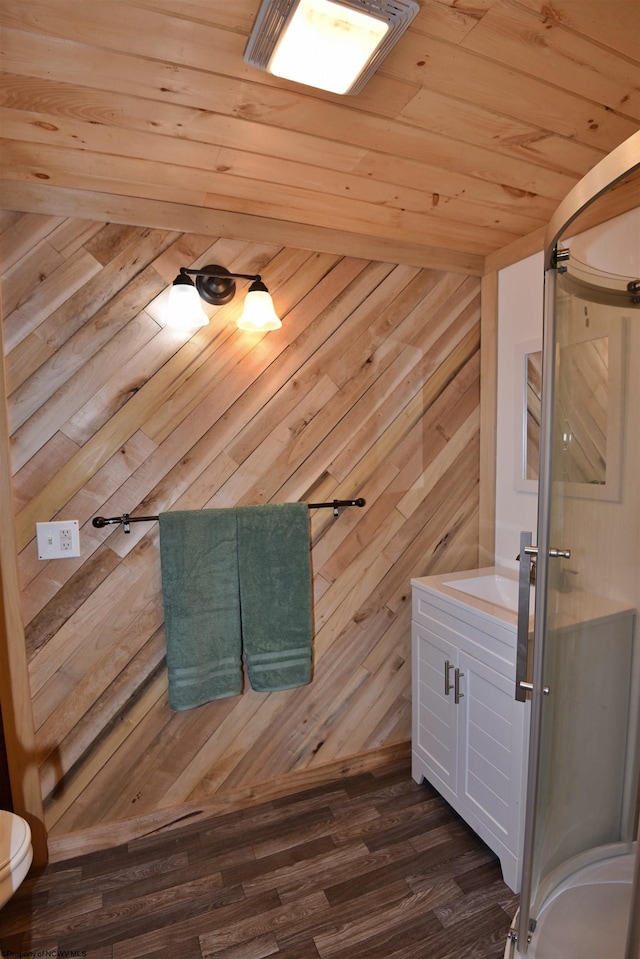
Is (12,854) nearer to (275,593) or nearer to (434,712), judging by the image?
(275,593)

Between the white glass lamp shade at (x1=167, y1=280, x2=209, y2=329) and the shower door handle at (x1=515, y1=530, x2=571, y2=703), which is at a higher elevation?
the white glass lamp shade at (x1=167, y1=280, x2=209, y2=329)

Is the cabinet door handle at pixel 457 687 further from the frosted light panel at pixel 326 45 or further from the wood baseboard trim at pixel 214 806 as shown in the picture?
the frosted light panel at pixel 326 45

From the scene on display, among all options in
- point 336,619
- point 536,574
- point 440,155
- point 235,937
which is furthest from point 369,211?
point 235,937

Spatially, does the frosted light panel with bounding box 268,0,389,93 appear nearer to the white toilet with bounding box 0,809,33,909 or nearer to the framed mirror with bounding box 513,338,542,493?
the framed mirror with bounding box 513,338,542,493

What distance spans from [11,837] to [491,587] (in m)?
1.89

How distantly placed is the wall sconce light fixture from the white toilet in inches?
63.0

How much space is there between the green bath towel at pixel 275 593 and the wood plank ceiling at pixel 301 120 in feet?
3.74

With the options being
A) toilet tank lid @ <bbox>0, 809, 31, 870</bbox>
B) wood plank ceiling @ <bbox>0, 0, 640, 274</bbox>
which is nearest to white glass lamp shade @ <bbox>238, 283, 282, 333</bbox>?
wood plank ceiling @ <bbox>0, 0, 640, 274</bbox>

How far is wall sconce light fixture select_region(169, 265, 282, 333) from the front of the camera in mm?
1758

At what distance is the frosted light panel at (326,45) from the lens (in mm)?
1009

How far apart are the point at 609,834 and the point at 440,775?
3.26 ft

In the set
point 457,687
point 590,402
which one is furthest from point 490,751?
point 590,402

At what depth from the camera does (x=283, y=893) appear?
5.45 feet

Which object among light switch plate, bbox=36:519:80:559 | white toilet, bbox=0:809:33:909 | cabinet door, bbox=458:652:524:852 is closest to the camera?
white toilet, bbox=0:809:33:909
